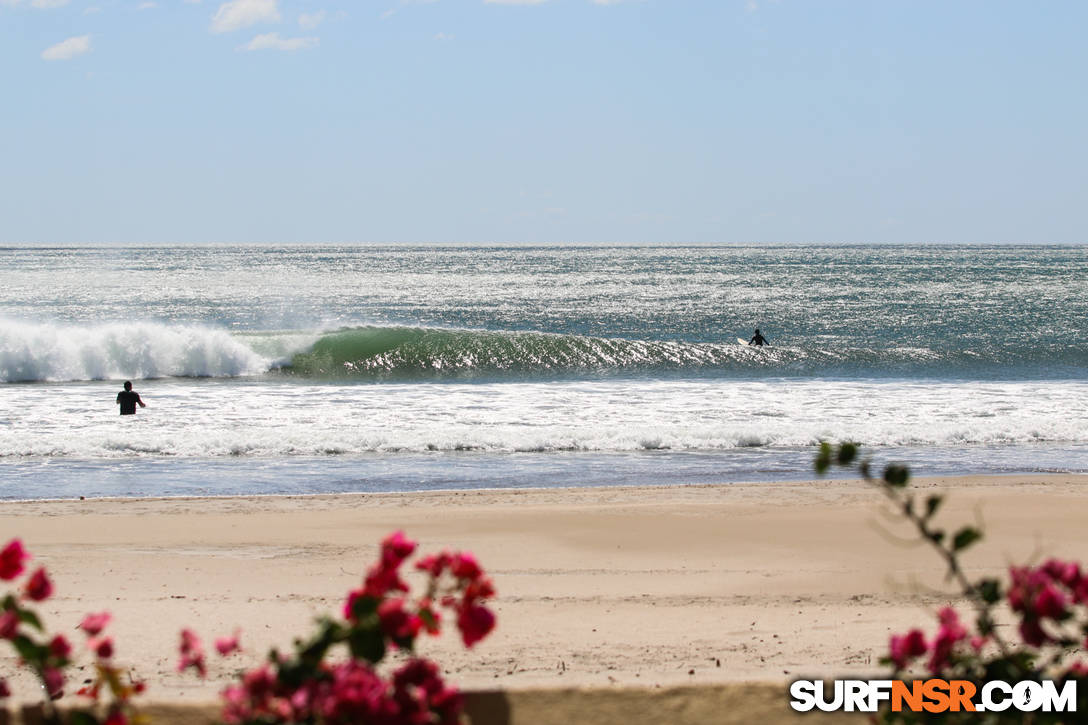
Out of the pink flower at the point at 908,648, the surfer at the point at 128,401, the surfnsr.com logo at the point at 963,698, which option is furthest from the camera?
the surfer at the point at 128,401

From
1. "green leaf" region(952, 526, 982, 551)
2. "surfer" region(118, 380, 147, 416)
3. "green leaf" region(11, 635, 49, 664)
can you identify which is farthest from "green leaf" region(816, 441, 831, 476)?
"surfer" region(118, 380, 147, 416)

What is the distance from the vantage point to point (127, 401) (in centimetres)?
1866

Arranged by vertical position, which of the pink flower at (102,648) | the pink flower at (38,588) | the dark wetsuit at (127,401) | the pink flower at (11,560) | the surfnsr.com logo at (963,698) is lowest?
the dark wetsuit at (127,401)

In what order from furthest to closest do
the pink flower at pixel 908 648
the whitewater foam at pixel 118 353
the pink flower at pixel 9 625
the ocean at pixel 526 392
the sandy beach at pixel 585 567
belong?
the whitewater foam at pixel 118 353 → the ocean at pixel 526 392 → the sandy beach at pixel 585 567 → the pink flower at pixel 908 648 → the pink flower at pixel 9 625

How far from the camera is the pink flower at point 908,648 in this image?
2871mm

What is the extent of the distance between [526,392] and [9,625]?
2039 centimetres

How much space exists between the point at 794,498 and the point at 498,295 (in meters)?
62.3

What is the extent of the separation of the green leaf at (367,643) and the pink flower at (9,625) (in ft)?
2.57

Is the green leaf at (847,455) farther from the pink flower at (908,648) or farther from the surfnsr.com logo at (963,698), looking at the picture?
the surfnsr.com logo at (963,698)

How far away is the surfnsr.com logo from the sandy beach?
396 millimetres

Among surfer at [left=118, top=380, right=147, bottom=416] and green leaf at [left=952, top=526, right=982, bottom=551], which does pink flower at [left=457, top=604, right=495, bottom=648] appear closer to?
green leaf at [left=952, top=526, right=982, bottom=551]

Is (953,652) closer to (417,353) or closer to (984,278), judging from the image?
(417,353)

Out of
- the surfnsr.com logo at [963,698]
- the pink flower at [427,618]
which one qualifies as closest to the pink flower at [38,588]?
the pink flower at [427,618]

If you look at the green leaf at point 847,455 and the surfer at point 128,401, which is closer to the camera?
the green leaf at point 847,455
